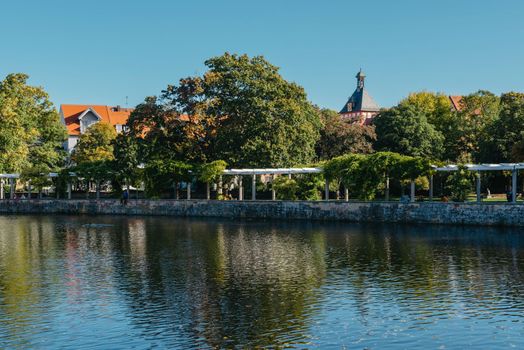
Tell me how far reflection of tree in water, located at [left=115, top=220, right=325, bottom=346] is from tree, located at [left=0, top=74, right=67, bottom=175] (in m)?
32.2

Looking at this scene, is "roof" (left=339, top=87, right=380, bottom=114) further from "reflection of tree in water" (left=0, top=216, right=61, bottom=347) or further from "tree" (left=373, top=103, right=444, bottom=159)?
"reflection of tree in water" (left=0, top=216, right=61, bottom=347)

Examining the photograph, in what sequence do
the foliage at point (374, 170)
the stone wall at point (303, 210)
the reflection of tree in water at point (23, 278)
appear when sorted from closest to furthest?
1. the reflection of tree in water at point (23, 278)
2. the stone wall at point (303, 210)
3. the foliage at point (374, 170)

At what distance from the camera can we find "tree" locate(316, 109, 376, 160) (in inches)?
2867

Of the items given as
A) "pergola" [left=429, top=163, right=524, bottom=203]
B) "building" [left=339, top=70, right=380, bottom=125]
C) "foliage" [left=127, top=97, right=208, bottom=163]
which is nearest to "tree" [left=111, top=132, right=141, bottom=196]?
"foliage" [left=127, top=97, right=208, bottom=163]

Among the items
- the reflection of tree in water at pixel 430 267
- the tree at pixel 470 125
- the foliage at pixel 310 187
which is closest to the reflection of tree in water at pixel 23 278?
the reflection of tree in water at pixel 430 267

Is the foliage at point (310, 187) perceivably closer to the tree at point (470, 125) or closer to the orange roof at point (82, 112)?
the tree at point (470, 125)

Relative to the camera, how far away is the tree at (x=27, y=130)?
6488 centimetres

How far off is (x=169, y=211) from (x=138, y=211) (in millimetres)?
3302

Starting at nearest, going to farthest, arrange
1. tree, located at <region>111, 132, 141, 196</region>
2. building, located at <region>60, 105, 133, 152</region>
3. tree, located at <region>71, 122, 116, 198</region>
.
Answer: tree, located at <region>111, 132, 141, 196</region>
tree, located at <region>71, 122, 116, 198</region>
building, located at <region>60, 105, 133, 152</region>

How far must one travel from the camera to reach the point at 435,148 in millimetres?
74500

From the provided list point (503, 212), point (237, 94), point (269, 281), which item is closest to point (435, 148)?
point (237, 94)

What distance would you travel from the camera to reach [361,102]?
16050 cm

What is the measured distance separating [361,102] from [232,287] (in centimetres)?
14088

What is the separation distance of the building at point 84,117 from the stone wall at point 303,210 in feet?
128
